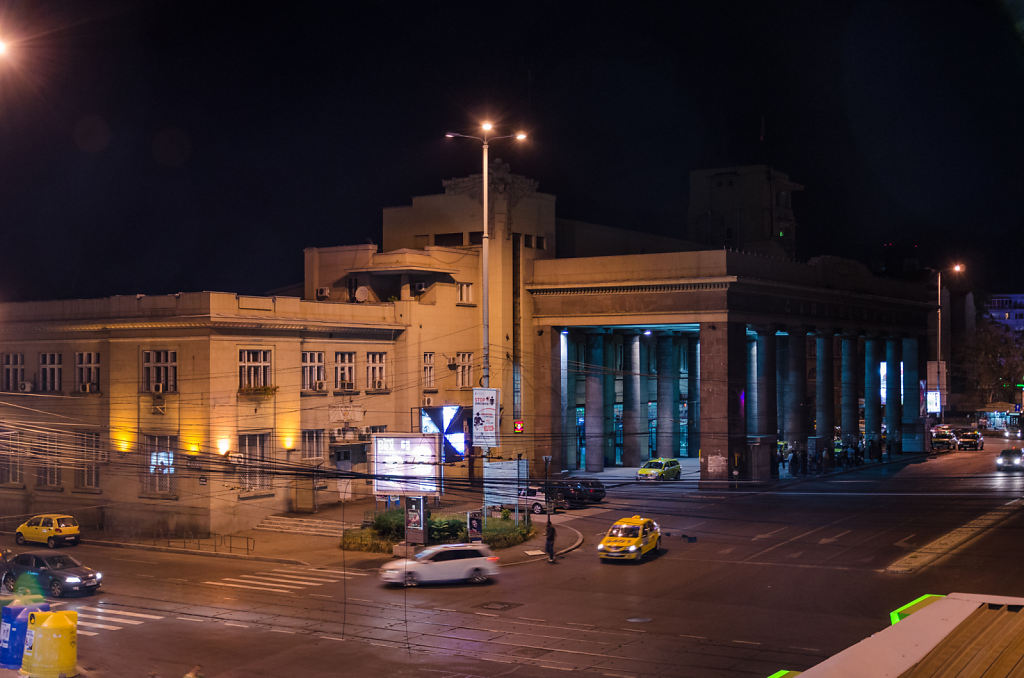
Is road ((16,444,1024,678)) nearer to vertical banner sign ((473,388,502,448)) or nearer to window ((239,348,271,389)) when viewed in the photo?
vertical banner sign ((473,388,502,448))

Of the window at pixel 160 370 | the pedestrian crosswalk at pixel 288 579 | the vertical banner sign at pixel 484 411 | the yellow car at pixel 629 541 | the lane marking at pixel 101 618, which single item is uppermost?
the window at pixel 160 370

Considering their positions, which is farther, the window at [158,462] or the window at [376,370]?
the window at [376,370]

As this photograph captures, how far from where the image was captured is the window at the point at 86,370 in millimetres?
51344

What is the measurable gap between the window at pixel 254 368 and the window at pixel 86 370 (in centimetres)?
765

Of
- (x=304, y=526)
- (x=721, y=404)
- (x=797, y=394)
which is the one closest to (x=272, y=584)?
(x=304, y=526)

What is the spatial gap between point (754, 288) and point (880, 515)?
18611 millimetres

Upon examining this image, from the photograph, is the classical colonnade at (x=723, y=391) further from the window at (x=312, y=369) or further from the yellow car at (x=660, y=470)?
the window at (x=312, y=369)

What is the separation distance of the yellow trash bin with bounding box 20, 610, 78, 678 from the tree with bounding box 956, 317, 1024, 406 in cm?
12136

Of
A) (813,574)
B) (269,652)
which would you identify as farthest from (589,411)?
(269,652)

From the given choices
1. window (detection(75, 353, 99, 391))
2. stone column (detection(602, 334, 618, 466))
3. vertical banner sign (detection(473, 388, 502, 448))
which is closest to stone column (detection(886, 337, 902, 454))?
stone column (detection(602, 334, 618, 466))

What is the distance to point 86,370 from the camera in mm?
51625

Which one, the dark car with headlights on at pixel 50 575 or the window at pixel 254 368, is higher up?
the window at pixel 254 368

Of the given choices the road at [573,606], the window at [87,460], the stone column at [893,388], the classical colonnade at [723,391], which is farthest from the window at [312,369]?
the stone column at [893,388]

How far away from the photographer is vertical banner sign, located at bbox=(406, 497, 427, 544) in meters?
40.8
